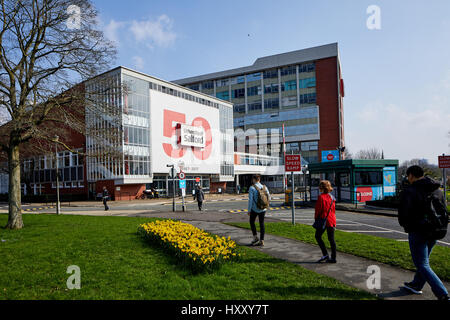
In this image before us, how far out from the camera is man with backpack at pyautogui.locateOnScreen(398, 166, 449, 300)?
4105 mm

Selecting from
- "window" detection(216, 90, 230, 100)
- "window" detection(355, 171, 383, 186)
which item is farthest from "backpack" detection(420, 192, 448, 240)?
"window" detection(216, 90, 230, 100)

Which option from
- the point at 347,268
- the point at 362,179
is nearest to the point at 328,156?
the point at 362,179

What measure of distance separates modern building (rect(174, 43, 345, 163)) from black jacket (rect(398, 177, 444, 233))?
62.5 m

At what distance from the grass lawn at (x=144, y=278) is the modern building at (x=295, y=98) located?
2442 inches

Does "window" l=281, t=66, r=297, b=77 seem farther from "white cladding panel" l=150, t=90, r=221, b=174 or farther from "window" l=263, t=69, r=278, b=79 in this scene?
"white cladding panel" l=150, t=90, r=221, b=174

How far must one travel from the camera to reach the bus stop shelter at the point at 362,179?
20.9 metres

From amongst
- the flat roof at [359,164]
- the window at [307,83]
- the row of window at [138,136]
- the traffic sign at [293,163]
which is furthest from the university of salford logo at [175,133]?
the window at [307,83]

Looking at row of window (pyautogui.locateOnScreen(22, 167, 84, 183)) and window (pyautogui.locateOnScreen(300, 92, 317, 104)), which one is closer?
row of window (pyautogui.locateOnScreen(22, 167, 84, 183))

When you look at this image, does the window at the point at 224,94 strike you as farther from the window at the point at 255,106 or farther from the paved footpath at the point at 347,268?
the paved footpath at the point at 347,268

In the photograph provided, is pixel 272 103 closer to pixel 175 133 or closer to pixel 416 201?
pixel 175 133

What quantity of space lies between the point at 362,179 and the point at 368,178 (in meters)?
0.52

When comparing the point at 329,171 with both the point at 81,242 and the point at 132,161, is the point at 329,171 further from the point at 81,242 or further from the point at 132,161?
the point at 132,161

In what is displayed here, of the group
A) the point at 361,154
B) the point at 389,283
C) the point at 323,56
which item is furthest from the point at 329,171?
the point at 361,154
